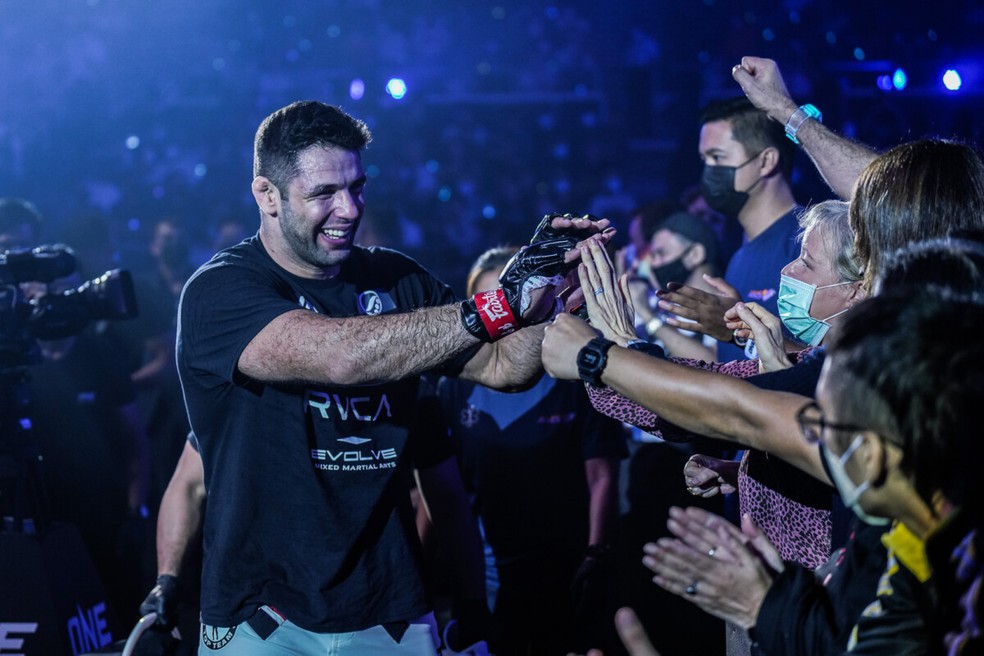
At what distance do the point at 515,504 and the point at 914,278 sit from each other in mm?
2508

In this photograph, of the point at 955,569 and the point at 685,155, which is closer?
the point at 955,569

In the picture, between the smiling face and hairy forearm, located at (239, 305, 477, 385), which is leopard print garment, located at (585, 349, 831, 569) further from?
the smiling face

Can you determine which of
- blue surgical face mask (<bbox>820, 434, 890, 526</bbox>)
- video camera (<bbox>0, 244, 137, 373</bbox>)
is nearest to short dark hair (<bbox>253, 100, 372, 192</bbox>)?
video camera (<bbox>0, 244, 137, 373</bbox>)

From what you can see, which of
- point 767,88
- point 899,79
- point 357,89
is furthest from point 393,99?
point 767,88

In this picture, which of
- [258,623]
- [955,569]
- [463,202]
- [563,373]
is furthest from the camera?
[463,202]

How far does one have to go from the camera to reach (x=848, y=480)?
5.57ft

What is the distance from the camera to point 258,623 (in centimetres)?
279

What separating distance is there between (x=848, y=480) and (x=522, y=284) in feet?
4.00

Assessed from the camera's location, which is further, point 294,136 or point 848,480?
point 294,136

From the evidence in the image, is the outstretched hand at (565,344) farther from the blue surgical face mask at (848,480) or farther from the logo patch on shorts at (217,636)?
the logo patch on shorts at (217,636)

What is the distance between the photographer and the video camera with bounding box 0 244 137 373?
403 centimetres

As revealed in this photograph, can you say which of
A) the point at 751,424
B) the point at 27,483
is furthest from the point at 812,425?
the point at 27,483

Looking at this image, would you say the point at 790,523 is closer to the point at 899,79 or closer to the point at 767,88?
the point at 767,88

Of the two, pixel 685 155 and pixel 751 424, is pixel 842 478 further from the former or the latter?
pixel 685 155
